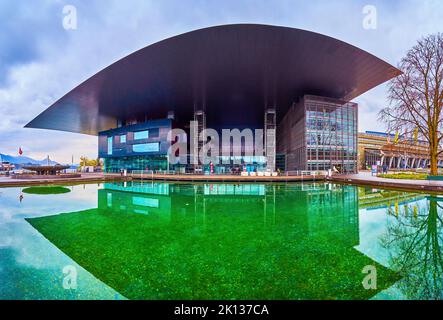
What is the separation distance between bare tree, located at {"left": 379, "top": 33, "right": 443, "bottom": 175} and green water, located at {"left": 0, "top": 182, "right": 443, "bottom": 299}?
12.2 meters

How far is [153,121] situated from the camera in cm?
3425

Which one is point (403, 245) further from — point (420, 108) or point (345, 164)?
point (345, 164)

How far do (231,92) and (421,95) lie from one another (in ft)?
57.3

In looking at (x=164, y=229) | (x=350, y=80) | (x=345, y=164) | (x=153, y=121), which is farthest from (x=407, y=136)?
(x=153, y=121)

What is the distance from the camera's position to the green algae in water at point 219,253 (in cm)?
262

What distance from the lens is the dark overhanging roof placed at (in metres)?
14.7

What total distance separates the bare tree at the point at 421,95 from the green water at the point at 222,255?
1220 cm

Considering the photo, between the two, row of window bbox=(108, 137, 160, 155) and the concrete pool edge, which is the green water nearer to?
the concrete pool edge

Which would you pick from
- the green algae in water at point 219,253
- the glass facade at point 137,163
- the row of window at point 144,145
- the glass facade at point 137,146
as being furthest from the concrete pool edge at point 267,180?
the row of window at point 144,145

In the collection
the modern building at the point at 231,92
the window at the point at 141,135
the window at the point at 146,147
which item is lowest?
the window at the point at 146,147

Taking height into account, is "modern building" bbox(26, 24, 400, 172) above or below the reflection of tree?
above

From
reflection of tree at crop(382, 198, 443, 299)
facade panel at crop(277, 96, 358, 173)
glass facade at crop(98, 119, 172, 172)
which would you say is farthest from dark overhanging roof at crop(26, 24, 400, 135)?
reflection of tree at crop(382, 198, 443, 299)

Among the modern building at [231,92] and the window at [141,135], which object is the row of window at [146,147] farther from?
the window at [141,135]
